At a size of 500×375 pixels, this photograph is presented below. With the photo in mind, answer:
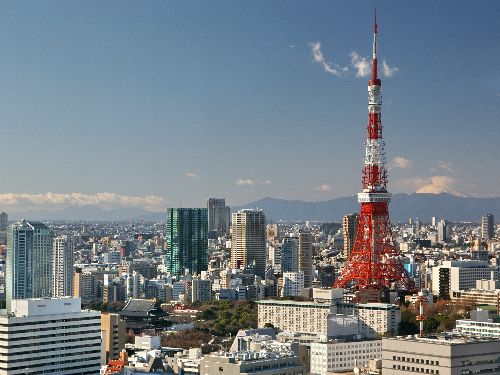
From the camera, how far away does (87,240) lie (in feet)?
351

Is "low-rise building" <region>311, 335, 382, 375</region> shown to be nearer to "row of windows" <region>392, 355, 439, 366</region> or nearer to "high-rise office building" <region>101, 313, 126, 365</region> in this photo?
"row of windows" <region>392, 355, 439, 366</region>

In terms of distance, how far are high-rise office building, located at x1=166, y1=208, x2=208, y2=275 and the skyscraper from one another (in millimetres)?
41154

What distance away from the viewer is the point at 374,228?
1612 inches

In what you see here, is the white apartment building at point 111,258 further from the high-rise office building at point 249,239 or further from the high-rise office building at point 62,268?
the high-rise office building at point 62,268

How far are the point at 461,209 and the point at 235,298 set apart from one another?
12545 cm

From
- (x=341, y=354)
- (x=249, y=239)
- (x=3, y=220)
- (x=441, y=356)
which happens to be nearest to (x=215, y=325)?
(x=341, y=354)

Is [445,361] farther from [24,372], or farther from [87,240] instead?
[87,240]

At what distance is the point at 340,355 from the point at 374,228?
13.9m

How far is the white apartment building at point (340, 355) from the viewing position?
89.4 ft

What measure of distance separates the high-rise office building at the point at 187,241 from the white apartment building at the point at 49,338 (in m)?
45.7

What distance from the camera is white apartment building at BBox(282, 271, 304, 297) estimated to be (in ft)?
172

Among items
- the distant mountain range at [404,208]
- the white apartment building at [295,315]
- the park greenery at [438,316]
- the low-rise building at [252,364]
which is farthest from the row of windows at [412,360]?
the distant mountain range at [404,208]

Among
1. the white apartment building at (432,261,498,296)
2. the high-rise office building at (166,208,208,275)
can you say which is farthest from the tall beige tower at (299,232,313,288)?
the white apartment building at (432,261,498,296)

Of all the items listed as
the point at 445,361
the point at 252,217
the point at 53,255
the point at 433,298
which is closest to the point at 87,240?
the point at 252,217
